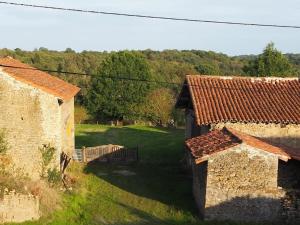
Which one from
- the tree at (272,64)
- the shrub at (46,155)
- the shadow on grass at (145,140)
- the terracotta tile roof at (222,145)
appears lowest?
the shadow on grass at (145,140)

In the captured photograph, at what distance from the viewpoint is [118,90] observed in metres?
48.0

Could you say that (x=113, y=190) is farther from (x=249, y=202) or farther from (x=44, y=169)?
(x=249, y=202)

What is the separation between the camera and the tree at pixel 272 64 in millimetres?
39594

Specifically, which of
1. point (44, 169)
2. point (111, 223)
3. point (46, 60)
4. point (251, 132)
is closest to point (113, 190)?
point (44, 169)

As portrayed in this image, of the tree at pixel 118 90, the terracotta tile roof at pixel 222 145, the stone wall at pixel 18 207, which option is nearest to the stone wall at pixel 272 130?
the terracotta tile roof at pixel 222 145

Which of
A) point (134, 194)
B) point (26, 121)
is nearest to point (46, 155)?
point (26, 121)

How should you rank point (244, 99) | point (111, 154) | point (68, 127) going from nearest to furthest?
point (244, 99), point (68, 127), point (111, 154)

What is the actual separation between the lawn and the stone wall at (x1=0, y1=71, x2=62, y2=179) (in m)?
2.03

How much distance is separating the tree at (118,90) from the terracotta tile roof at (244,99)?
2469 cm

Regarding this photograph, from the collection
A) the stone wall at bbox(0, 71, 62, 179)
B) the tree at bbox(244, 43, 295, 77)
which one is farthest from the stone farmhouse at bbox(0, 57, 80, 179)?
the tree at bbox(244, 43, 295, 77)

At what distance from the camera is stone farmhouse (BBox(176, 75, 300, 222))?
15.5 metres

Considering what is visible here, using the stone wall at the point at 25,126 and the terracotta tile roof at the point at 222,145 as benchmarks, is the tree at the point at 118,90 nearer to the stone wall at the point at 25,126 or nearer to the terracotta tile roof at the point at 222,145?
the stone wall at the point at 25,126

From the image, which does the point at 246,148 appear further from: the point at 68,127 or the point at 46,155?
the point at 68,127

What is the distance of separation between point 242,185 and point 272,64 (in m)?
26.0
